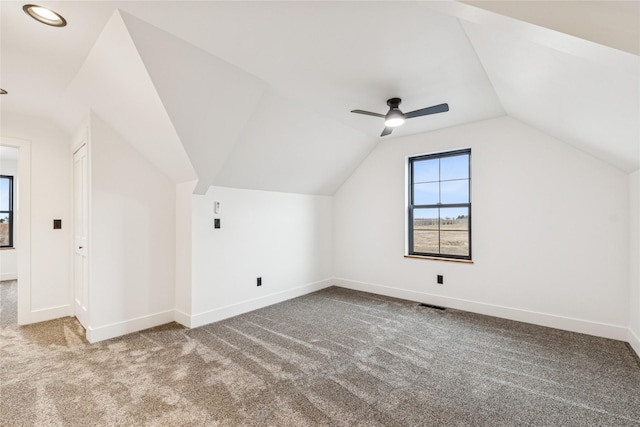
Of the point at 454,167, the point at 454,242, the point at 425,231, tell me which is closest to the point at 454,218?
the point at 454,242

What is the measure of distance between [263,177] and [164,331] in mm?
2183

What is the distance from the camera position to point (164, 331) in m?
3.24

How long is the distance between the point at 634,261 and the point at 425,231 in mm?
2209

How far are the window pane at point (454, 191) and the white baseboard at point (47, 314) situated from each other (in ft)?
17.6

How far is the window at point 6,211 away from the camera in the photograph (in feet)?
19.8

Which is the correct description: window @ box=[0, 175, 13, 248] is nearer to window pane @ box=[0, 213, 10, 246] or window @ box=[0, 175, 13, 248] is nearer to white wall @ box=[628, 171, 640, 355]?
window pane @ box=[0, 213, 10, 246]

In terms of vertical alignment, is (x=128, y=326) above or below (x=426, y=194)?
below

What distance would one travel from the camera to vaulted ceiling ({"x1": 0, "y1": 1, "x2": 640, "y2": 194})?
1.49 metres

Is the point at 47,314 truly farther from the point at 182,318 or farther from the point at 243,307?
the point at 243,307

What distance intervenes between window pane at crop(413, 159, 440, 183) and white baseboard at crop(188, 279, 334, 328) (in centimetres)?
243

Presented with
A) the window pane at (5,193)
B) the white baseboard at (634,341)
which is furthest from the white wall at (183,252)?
the window pane at (5,193)

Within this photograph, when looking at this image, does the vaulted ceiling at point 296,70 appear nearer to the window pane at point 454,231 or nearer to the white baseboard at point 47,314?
the window pane at point 454,231

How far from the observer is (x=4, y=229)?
19.9 feet

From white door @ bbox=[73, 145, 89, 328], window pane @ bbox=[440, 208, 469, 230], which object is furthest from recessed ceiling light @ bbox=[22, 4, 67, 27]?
window pane @ bbox=[440, 208, 469, 230]
